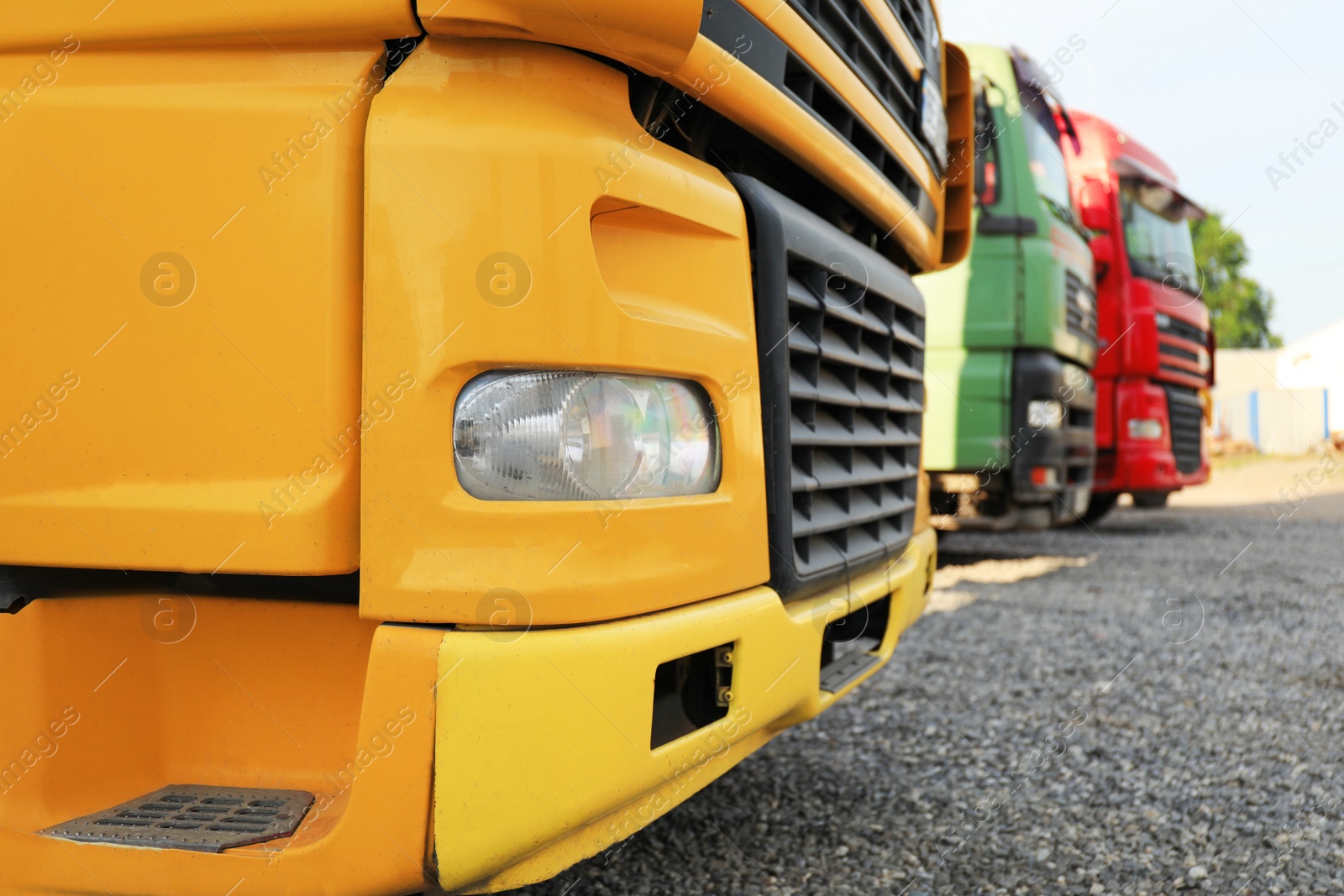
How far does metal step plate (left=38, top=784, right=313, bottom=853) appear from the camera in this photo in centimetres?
120

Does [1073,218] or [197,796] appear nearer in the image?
[197,796]

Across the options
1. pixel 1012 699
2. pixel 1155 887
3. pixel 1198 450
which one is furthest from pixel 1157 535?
pixel 1155 887

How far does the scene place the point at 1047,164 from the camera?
18.1ft

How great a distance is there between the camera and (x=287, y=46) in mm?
1238

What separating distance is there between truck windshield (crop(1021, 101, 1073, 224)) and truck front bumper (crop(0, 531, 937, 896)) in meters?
4.63

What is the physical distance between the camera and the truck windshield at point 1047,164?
17.6 feet

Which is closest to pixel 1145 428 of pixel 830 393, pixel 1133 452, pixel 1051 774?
pixel 1133 452

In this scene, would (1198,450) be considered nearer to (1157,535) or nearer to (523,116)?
(1157,535)

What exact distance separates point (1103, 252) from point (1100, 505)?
2531 millimetres

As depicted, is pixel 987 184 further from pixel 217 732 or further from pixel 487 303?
pixel 217 732

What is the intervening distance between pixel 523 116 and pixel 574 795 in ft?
2.80

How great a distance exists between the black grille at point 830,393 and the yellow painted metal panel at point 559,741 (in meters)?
0.29

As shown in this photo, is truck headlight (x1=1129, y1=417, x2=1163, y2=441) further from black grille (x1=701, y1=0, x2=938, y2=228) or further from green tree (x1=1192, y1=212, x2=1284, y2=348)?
green tree (x1=1192, y1=212, x2=1284, y2=348)

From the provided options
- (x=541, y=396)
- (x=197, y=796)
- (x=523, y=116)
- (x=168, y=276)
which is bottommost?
(x=197, y=796)
